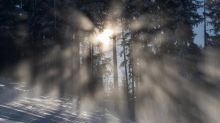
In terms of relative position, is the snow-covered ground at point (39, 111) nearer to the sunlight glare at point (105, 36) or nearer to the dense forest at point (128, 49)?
the dense forest at point (128, 49)

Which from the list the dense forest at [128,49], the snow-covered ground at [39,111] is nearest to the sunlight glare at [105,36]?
the dense forest at [128,49]

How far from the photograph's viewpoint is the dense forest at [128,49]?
1547 cm

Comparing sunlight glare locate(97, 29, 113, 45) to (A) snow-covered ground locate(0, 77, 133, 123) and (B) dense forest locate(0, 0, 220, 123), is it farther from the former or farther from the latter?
(A) snow-covered ground locate(0, 77, 133, 123)

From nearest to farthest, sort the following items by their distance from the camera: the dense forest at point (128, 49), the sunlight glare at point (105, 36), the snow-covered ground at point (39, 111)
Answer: the snow-covered ground at point (39, 111) < the dense forest at point (128, 49) < the sunlight glare at point (105, 36)

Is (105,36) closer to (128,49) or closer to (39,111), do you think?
(128,49)

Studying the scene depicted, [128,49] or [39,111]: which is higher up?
[128,49]

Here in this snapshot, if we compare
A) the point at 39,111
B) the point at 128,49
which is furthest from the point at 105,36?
the point at 39,111

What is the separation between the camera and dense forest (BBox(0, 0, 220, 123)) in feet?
50.8

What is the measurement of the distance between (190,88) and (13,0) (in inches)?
1069

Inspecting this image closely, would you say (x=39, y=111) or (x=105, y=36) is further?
(x=105, y=36)

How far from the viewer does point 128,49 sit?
1716 centimetres

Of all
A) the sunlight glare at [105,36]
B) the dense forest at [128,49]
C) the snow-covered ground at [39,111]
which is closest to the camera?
the snow-covered ground at [39,111]

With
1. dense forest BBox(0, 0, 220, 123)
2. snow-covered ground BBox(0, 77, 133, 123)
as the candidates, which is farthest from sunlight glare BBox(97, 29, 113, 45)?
snow-covered ground BBox(0, 77, 133, 123)

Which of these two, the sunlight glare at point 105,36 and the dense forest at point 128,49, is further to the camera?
the sunlight glare at point 105,36
